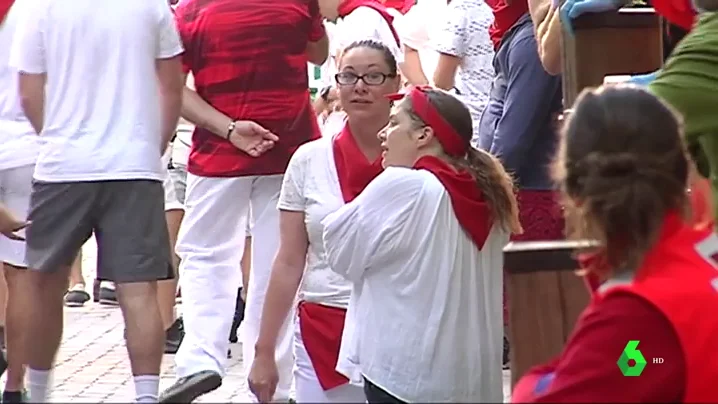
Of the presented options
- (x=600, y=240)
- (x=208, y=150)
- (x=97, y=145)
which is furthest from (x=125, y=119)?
(x=600, y=240)

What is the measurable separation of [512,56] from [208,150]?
1.23 meters

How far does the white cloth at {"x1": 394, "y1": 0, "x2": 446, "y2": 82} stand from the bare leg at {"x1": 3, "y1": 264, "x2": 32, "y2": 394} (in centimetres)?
293

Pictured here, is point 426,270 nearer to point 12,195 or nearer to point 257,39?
point 257,39

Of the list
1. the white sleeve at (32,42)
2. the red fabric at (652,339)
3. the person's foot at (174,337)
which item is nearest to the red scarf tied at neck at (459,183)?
the red fabric at (652,339)

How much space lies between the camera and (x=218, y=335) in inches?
211

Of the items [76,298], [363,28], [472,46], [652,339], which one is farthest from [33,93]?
[76,298]

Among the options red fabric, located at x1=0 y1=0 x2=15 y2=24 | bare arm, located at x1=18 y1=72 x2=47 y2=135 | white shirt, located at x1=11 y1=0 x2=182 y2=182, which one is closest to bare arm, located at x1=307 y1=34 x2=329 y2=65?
white shirt, located at x1=11 y1=0 x2=182 y2=182

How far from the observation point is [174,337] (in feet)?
22.2

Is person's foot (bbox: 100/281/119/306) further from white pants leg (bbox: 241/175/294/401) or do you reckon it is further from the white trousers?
white pants leg (bbox: 241/175/294/401)

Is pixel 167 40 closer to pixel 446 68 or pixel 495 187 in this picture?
pixel 495 187

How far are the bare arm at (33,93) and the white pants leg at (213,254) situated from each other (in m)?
0.75

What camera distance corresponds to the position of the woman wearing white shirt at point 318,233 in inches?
169

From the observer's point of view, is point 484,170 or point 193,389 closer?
point 193,389

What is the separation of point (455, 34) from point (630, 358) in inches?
171
